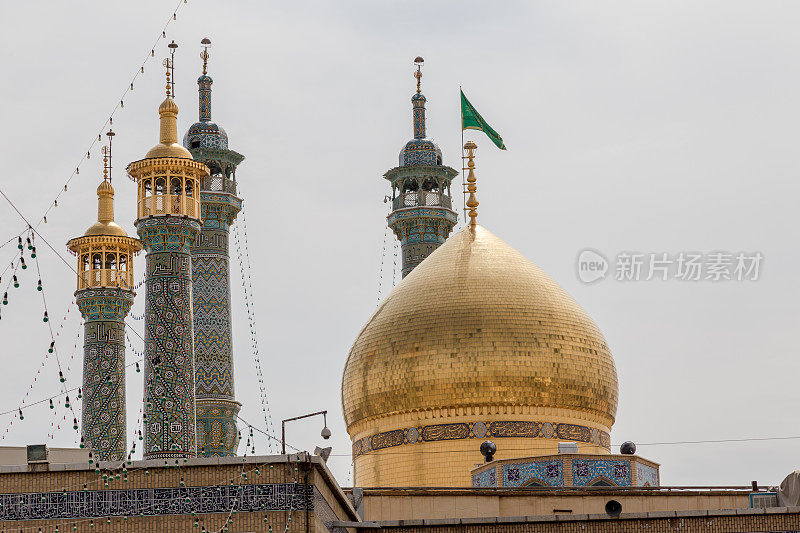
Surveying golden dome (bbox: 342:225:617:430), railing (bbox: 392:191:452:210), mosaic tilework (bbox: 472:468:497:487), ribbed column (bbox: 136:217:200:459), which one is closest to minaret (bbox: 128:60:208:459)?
ribbed column (bbox: 136:217:200:459)

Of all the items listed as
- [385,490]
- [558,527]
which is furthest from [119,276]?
[558,527]

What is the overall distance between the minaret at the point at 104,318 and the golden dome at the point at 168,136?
4.11 metres

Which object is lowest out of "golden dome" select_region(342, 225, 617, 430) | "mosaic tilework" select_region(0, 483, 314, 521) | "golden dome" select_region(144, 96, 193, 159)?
"mosaic tilework" select_region(0, 483, 314, 521)

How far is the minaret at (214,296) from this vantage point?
91.9 ft

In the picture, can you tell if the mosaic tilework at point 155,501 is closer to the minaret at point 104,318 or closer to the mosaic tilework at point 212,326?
the minaret at point 104,318

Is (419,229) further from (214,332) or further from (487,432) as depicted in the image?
(487,432)

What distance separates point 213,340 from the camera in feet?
94.2

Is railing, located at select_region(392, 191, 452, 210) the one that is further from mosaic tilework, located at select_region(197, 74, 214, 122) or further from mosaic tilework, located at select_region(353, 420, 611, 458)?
mosaic tilework, located at select_region(353, 420, 611, 458)

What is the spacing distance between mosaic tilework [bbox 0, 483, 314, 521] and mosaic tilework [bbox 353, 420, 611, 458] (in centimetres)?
975

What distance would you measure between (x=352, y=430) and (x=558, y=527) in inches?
338

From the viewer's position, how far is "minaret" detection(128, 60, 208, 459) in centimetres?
2275

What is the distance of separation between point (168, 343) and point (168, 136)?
3.65 meters

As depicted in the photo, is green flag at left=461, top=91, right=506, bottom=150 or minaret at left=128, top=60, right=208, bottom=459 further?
green flag at left=461, top=91, right=506, bottom=150

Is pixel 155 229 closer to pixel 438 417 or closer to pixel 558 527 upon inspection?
pixel 438 417
